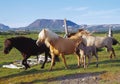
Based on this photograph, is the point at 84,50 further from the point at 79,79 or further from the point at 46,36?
the point at 79,79

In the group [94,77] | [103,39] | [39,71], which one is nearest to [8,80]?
[39,71]

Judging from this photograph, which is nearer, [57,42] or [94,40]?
[57,42]

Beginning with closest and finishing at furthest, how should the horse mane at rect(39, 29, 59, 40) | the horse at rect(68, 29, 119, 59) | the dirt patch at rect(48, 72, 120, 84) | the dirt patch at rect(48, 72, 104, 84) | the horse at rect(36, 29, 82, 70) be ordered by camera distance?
1. the dirt patch at rect(48, 72, 120, 84)
2. the dirt patch at rect(48, 72, 104, 84)
3. the horse mane at rect(39, 29, 59, 40)
4. the horse at rect(36, 29, 82, 70)
5. the horse at rect(68, 29, 119, 59)

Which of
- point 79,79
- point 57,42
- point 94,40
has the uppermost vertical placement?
point 57,42

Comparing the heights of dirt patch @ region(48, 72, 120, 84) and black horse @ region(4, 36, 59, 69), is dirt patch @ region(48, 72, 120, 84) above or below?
below

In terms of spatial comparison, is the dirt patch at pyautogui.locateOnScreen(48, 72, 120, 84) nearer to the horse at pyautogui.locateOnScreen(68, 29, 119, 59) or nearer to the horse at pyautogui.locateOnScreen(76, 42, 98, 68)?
the horse at pyautogui.locateOnScreen(76, 42, 98, 68)

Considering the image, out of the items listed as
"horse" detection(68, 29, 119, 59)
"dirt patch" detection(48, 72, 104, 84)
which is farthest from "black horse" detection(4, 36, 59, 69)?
"dirt patch" detection(48, 72, 104, 84)

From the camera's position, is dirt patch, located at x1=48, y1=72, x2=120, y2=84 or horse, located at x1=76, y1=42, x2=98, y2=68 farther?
horse, located at x1=76, y1=42, x2=98, y2=68

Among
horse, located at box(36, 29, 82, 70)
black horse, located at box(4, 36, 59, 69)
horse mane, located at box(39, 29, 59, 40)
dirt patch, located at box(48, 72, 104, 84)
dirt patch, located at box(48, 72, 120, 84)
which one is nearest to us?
dirt patch, located at box(48, 72, 120, 84)

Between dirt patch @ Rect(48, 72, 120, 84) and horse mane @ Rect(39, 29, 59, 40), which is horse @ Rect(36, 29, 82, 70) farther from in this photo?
dirt patch @ Rect(48, 72, 120, 84)

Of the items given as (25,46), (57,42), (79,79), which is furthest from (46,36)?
(79,79)

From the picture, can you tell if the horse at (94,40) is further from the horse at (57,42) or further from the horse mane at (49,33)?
the horse mane at (49,33)

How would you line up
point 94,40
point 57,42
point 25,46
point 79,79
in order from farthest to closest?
point 94,40 < point 25,46 < point 57,42 < point 79,79

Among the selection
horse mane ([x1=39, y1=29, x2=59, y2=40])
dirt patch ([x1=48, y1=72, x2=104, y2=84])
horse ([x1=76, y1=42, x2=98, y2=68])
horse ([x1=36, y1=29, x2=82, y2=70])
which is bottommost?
dirt patch ([x1=48, y1=72, x2=104, y2=84])
